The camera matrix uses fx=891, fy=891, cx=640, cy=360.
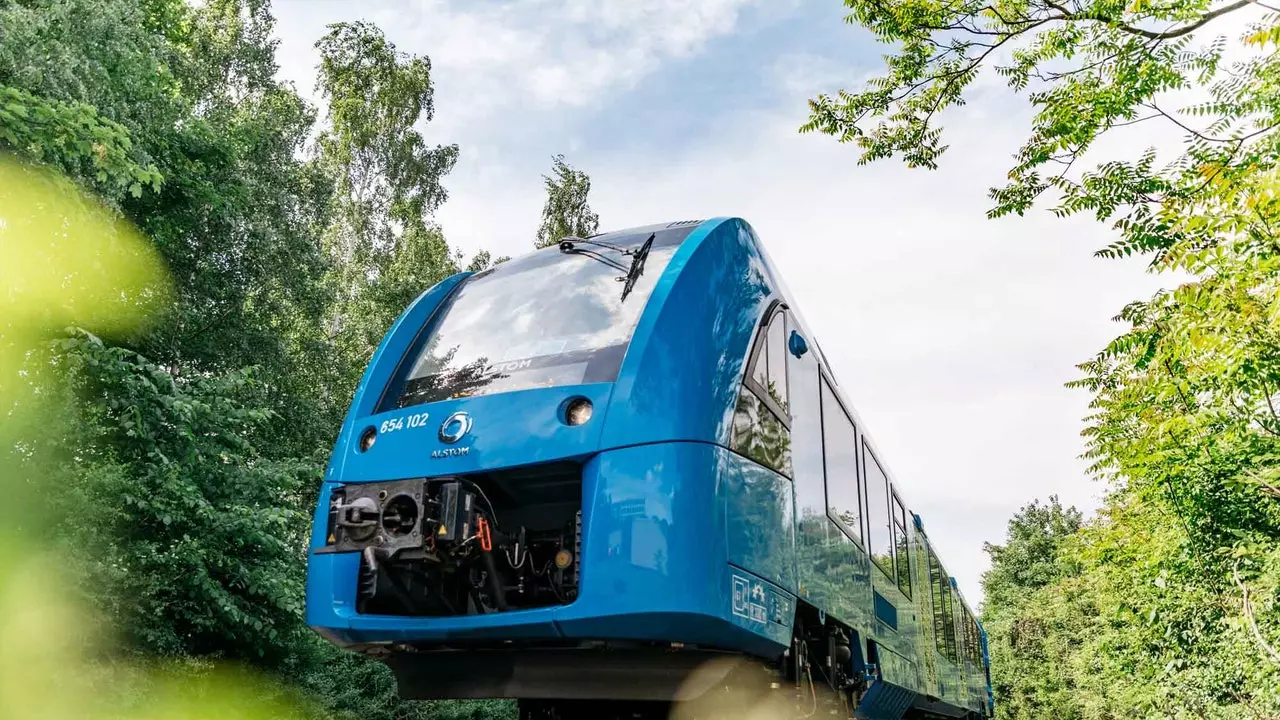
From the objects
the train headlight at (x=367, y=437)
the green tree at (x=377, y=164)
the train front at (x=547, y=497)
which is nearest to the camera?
the train front at (x=547, y=497)

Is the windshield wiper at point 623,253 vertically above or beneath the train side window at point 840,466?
above

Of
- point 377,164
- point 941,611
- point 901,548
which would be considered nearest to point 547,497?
point 901,548

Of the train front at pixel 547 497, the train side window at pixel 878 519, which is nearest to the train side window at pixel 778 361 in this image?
the train front at pixel 547 497

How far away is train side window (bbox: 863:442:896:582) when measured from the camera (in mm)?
7310

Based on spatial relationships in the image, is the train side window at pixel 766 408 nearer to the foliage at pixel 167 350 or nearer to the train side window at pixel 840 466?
the train side window at pixel 840 466

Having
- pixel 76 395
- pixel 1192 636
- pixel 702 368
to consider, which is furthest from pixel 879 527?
pixel 1192 636

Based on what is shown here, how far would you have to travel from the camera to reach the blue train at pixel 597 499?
3.75 meters

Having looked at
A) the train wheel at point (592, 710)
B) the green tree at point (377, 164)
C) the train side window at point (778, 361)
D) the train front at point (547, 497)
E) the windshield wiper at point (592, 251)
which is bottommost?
the train wheel at point (592, 710)

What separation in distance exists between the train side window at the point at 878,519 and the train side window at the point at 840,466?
423 mm

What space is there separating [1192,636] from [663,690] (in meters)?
17.7

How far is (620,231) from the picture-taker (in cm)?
553

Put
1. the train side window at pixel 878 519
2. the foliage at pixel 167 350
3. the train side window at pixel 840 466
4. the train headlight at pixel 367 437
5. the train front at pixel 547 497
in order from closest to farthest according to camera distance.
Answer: the train front at pixel 547 497
the train headlight at pixel 367 437
the train side window at pixel 840 466
the train side window at pixel 878 519
the foliage at pixel 167 350

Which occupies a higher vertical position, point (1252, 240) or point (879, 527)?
point (1252, 240)

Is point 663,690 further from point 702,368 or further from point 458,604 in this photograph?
point 702,368
